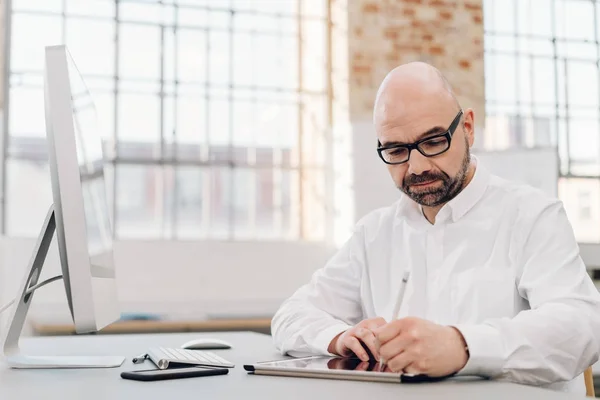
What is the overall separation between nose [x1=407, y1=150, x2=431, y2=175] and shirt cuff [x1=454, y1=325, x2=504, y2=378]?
441 millimetres

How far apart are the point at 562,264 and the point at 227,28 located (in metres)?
4.13

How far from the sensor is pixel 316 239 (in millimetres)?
5113

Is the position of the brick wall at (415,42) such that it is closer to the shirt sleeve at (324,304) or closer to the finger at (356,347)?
the shirt sleeve at (324,304)

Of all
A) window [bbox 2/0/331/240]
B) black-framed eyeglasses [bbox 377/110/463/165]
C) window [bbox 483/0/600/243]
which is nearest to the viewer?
black-framed eyeglasses [bbox 377/110/463/165]

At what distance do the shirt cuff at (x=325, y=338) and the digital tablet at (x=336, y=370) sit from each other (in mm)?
134

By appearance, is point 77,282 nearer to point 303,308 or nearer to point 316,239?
point 303,308

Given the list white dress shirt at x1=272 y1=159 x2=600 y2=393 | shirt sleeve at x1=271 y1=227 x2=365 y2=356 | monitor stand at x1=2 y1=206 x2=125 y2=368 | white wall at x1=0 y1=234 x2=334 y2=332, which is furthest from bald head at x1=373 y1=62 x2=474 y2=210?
white wall at x1=0 y1=234 x2=334 y2=332

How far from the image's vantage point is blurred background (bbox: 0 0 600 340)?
462 centimetres

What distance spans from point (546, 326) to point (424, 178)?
1.41ft

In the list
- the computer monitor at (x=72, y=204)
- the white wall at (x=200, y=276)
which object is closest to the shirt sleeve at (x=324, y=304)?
the computer monitor at (x=72, y=204)

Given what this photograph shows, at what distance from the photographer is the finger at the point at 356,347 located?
1.25 metres

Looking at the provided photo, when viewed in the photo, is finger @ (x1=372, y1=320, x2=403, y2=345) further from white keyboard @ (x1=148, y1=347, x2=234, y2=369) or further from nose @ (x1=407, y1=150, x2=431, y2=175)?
nose @ (x1=407, y1=150, x2=431, y2=175)

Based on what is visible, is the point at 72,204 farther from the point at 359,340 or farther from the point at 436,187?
the point at 436,187

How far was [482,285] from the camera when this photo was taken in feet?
5.04
